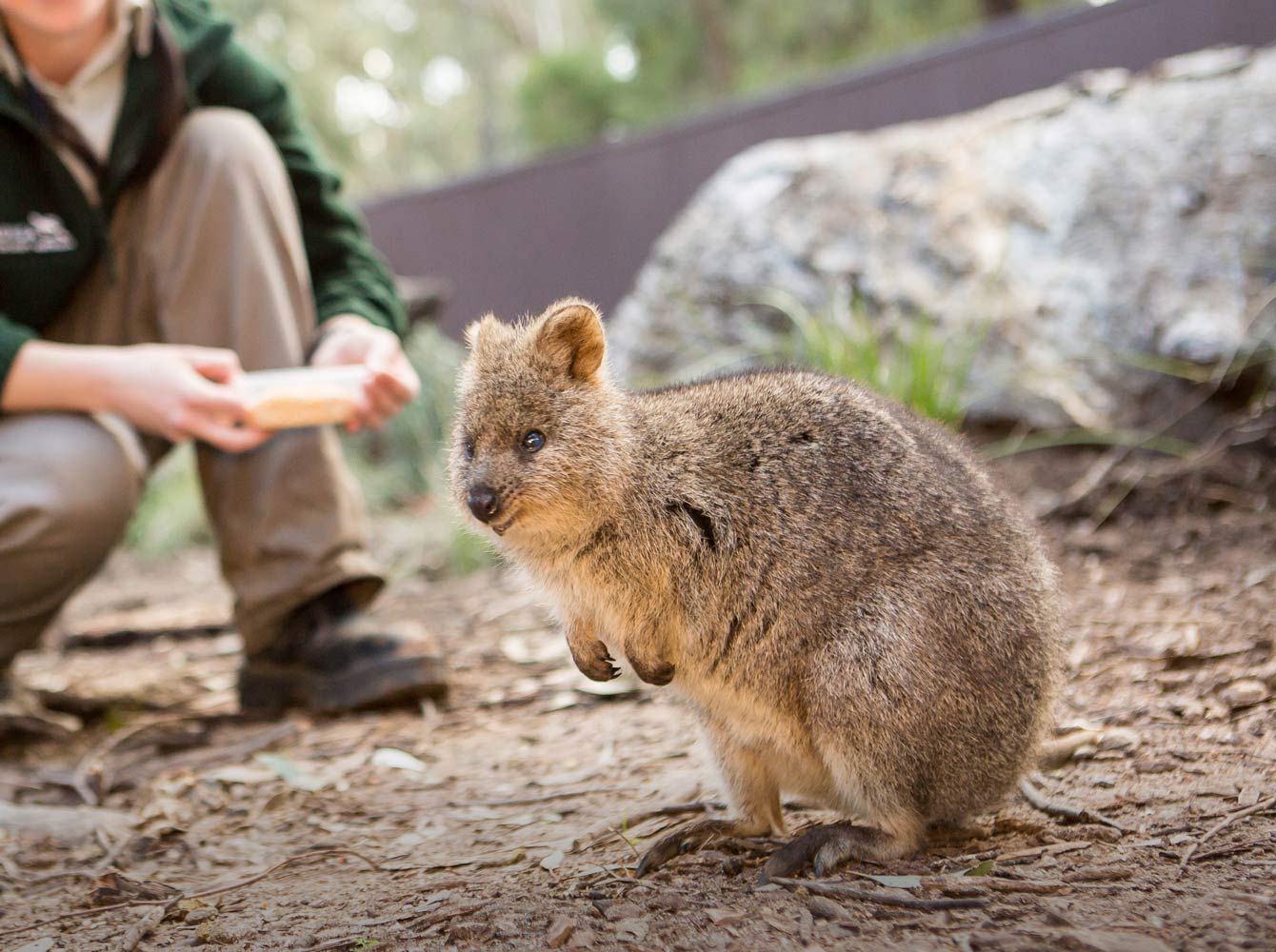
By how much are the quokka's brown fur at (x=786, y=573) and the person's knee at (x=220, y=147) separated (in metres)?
1.54

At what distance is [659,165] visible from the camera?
28.5 feet

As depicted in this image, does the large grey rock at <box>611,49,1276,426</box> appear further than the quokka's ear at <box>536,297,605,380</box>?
Yes

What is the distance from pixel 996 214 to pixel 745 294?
129cm

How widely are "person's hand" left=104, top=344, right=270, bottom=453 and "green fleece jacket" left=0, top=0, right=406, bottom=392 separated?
0.32 meters

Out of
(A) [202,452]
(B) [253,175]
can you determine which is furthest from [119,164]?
(A) [202,452]

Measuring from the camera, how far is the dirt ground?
6.54 feet

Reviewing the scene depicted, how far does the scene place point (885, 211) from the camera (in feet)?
19.2

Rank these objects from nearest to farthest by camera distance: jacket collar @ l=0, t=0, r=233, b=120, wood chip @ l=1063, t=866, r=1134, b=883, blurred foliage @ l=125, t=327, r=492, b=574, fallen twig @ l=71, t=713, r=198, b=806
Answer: wood chip @ l=1063, t=866, r=1134, b=883
fallen twig @ l=71, t=713, r=198, b=806
jacket collar @ l=0, t=0, r=233, b=120
blurred foliage @ l=125, t=327, r=492, b=574

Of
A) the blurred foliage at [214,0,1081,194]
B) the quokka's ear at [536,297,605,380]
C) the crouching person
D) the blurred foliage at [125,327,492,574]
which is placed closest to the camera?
the quokka's ear at [536,297,605,380]

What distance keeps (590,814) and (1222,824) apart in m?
1.38

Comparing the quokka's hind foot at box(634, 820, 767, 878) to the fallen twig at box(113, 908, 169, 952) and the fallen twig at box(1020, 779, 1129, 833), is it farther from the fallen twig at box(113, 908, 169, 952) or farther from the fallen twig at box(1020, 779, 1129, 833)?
the fallen twig at box(113, 908, 169, 952)

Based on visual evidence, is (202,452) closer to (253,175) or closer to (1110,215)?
(253,175)

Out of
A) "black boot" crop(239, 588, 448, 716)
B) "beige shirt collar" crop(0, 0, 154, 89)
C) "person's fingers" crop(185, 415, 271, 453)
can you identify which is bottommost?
"black boot" crop(239, 588, 448, 716)

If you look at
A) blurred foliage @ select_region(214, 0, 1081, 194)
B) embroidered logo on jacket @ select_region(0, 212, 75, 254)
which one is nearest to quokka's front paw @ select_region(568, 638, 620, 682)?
embroidered logo on jacket @ select_region(0, 212, 75, 254)
